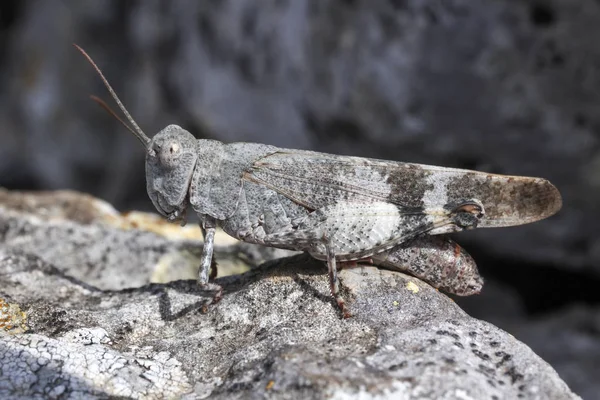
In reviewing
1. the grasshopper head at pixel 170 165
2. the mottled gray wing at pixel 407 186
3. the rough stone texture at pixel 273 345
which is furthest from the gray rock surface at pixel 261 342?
the grasshopper head at pixel 170 165

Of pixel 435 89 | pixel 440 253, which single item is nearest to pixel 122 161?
pixel 435 89

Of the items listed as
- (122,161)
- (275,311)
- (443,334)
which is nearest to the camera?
(443,334)

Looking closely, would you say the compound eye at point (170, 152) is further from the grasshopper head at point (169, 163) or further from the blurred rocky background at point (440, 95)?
the blurred rocky background at point (440, 95)

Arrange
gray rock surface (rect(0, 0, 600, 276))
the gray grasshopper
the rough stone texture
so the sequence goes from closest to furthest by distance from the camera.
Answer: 1. the rough stone texture
2. the gray grasshopper
3. gray rock surface (rect(0, 0, 600, 276))

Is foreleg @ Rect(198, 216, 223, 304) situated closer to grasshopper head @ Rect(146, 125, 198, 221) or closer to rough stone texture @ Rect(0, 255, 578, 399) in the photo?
rough stone texture @ Rect(0, 255, 578, 399)

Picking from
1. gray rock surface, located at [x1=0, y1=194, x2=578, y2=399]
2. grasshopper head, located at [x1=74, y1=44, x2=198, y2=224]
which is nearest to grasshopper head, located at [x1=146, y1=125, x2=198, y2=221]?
grasshopper head, located at [x1=74, y1=44, x2=198, y2=224]

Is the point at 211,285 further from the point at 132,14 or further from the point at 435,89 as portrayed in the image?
the point at 132,14

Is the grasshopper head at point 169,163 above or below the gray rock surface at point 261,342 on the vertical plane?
above

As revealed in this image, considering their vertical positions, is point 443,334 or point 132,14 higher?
point 132,14
